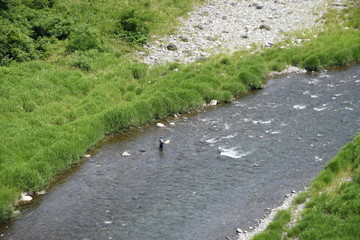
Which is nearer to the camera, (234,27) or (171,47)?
(171,47)

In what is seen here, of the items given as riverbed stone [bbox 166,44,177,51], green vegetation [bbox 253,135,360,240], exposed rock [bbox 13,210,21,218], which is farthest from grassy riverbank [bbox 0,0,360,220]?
green vegetation [bbox 253,135,360,240]

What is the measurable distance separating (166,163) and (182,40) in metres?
18.6

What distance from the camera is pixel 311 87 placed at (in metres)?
33.1

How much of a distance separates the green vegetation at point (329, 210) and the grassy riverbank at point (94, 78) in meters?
11.1

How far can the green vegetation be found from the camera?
16183 millimetres

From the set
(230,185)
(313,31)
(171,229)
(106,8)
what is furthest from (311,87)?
(106,8)

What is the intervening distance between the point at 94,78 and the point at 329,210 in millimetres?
19527

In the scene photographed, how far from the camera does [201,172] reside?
22.9 meters

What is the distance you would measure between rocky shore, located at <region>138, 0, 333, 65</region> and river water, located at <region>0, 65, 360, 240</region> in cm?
866

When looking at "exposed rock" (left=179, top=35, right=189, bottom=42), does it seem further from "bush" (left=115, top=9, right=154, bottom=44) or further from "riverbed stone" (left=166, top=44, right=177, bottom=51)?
"bush" (left=115, top=9, right=154, bottom=44)

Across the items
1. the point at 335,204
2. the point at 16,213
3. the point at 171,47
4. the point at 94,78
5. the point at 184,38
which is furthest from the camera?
the point at 184,38

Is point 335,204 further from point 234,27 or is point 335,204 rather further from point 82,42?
point 234,27

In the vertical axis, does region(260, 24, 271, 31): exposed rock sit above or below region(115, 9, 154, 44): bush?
below

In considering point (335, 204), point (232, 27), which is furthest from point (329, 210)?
point (232, 27)
